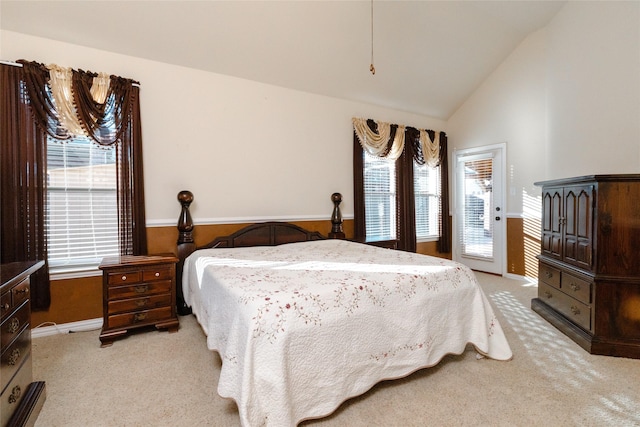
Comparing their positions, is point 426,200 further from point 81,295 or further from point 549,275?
point 81,295

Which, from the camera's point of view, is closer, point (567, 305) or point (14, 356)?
point (14, 356)

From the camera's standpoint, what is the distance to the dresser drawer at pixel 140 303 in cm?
242

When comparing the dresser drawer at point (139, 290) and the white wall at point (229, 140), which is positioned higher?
the white wall at point (229, 140)

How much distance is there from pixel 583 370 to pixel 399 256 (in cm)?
135

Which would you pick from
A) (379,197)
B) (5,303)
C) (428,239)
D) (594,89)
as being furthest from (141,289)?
(594,89)

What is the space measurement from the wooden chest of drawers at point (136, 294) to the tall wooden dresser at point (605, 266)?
3.27 metres

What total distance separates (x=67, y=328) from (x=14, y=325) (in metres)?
1.62

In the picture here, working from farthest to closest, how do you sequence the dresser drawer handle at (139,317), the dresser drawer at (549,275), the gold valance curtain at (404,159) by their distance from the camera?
the gold valance curtain at (404,159)
the dresser drawer at (549,275)
the dresser drawer handle at (139,317)

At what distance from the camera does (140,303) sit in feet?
8.21

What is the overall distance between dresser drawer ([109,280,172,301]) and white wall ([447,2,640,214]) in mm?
4346

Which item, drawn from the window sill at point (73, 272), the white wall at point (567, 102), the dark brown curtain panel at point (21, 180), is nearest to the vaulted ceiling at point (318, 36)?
the white wall at point (567, 102)

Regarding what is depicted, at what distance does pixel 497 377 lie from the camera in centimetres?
190

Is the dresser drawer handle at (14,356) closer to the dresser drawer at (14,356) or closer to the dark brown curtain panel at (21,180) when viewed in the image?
the dresser drawer at (14,356)

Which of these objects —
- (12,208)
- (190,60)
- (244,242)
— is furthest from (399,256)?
(12,208)
